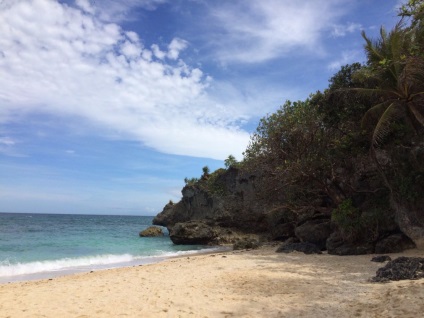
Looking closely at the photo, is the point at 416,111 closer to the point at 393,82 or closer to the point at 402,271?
the point at 393,82

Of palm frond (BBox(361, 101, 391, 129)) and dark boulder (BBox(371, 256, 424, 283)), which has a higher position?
palm frond (BBox(361, 101, 391, 129))

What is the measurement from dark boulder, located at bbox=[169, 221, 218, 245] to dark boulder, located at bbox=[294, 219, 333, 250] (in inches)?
444

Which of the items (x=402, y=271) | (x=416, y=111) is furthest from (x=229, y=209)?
(x=402, y=271)

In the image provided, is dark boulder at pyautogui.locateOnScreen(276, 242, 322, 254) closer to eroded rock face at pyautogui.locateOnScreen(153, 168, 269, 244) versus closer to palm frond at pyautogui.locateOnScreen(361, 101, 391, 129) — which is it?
palm frond at pyautogui.locateOnScreen(361, 101, 391, 129)

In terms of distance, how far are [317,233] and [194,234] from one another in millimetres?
13012

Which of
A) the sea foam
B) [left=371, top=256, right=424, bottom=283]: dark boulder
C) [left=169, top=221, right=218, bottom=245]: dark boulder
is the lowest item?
the sea foam

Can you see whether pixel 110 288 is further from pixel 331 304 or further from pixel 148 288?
pixel 331 304

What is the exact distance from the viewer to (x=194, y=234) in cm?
2903

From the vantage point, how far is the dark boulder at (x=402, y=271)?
326 inches

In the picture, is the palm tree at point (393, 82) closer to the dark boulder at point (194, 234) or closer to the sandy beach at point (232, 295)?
the sandy beach at point (232, 295)

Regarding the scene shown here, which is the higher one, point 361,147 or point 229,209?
point 361,147

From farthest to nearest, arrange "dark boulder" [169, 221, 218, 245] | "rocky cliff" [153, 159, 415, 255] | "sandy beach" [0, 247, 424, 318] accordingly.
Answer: "dark boulder" [169, 221, 218, 245]
"rocky cliff" [153, 159, 415, 255]
"sandy beach" [0, 247, 424, 318]

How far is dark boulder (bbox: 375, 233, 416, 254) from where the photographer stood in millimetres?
14453

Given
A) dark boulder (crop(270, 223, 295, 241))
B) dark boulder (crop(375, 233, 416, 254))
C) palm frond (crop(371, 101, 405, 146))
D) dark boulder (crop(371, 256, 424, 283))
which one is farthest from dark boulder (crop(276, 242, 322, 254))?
dark boulder (crop(270, 223, 295, 241))
